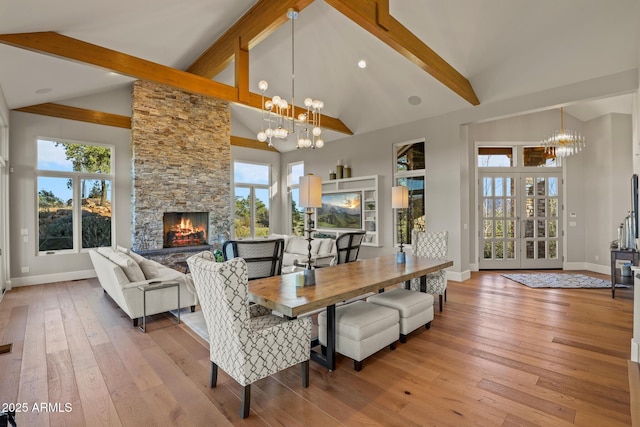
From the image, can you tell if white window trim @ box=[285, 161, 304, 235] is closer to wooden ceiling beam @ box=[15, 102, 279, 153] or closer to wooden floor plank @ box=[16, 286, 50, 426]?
wooden ceiling beam @ box=[15, 102, 279, 153]

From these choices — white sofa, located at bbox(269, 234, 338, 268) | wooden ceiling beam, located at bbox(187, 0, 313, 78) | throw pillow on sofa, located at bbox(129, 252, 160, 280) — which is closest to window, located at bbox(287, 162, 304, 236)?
white sofa, located at bbox(269, 234, 338, 268)

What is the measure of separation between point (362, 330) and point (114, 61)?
457 centimetres

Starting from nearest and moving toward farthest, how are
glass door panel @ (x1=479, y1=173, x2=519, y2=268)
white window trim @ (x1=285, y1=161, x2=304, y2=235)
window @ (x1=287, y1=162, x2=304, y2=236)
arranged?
glass door panel @ (x1=479, y1=173, x2=519, y2=268) < window @ (x1=287, y1=162, x2=304, y2=236) < white window trim @ (x1=285, y1=161, x2=304, y2=235)

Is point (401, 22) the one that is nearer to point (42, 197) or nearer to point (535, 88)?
point (535, 88)

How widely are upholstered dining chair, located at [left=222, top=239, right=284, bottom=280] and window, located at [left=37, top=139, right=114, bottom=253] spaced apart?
4658 millimetres

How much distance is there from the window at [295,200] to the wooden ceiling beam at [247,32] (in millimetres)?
4044

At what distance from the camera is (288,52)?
5.95 m

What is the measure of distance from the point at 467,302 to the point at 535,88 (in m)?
3.59

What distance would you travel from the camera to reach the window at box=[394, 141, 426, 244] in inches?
266

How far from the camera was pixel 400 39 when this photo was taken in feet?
13.5

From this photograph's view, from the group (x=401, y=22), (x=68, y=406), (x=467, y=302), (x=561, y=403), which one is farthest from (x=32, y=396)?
(x=401, y=22)

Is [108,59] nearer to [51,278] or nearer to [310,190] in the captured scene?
[310,190]

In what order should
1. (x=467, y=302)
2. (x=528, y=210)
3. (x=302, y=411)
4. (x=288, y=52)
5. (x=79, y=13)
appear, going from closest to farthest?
(x=302, y=411) → (x=79, y=13) → (x=467, y=302) → (x=288, y=52) → (x=528, y=210)

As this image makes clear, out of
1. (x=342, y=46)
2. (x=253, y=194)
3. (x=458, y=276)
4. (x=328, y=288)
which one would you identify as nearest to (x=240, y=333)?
(x=328, y=288)
